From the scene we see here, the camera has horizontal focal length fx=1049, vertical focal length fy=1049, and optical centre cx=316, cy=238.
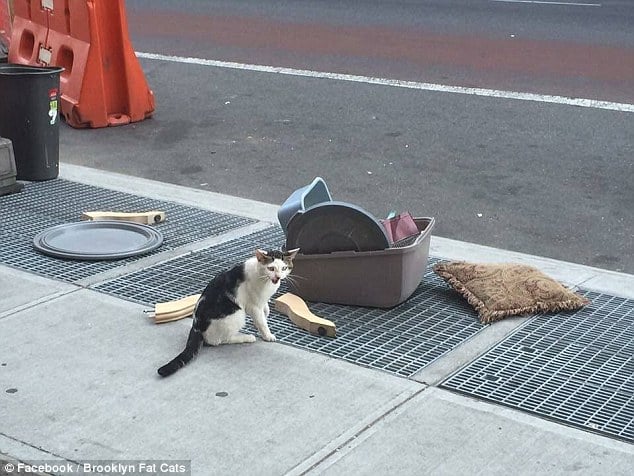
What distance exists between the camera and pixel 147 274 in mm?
6086

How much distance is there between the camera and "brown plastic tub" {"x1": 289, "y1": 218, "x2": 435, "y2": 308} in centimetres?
545

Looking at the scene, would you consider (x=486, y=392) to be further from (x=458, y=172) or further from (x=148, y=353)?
(x=458, y=172)

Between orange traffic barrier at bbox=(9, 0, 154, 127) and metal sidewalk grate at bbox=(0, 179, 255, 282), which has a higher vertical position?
orange traffic barrier at bbox=(9, 0, 154, 127)

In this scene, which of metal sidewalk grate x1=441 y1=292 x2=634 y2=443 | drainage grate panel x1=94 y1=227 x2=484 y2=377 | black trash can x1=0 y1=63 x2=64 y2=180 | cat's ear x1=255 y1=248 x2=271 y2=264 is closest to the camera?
metal sidewalk grate x1=441 y1=292 x2=634 y2=443

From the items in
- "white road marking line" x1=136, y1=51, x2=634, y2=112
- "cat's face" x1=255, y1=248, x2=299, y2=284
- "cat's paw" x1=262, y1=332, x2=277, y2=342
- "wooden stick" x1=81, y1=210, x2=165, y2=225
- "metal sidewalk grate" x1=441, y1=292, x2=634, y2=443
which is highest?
"cat's face" x1=255, y1=248, x2=299, y2=284

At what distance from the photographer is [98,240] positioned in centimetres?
660

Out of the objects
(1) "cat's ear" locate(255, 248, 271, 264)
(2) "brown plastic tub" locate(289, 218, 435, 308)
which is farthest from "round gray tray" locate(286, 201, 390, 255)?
(1) "cat's ear" locate(255, 248, 271, 264)

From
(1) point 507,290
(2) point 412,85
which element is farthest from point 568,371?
(2) point 412,85

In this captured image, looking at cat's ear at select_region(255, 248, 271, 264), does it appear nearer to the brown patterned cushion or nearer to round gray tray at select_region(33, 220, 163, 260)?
the brown patterned cushion

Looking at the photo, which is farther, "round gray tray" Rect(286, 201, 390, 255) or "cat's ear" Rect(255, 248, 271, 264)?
"round gray tray" Rect(286, 201, 390, 255)

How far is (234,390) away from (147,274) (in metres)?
1.70

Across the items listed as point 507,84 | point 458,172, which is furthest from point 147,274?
point 507,84

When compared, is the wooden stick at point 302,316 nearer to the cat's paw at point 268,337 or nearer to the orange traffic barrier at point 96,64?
the cat's paw at point 268,337

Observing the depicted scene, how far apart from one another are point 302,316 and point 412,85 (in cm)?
755
